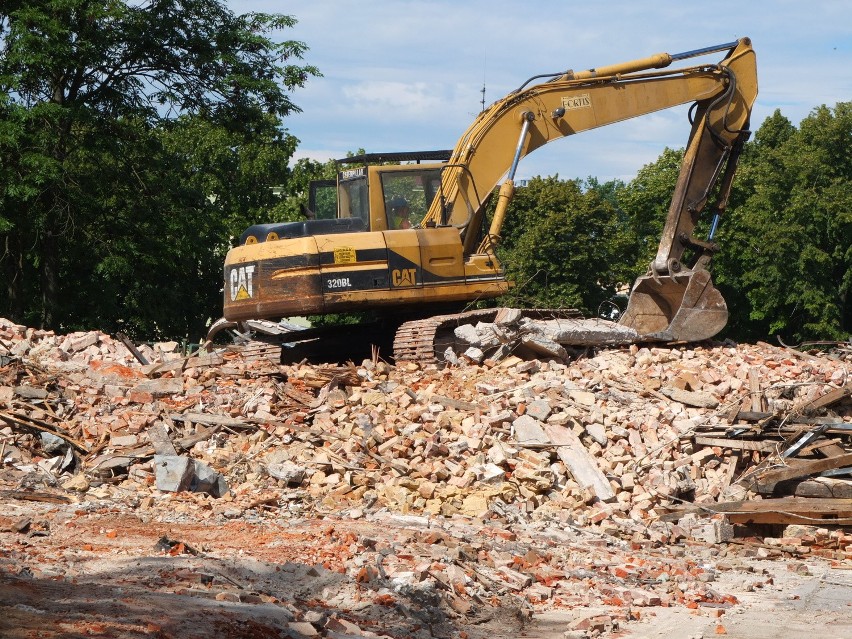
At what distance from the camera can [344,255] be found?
→ 44.3 ft

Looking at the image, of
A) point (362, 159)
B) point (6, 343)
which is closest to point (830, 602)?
point (362, 159)

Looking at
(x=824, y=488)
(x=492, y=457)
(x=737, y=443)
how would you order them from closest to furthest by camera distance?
(x=824, y=488) < (x=492, y=457) < (x=737, y=443)

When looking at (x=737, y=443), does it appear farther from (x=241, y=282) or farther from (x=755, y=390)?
(x=241, y=282)

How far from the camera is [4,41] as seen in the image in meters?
20.7

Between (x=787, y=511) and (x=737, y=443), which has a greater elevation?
(x=737, y=443)

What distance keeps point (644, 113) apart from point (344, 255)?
15.2 feet

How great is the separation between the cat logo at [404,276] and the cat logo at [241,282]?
1.70m

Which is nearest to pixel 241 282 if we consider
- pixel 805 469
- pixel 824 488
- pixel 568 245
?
pixel 805 469

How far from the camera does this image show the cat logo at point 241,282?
1360 centimetres

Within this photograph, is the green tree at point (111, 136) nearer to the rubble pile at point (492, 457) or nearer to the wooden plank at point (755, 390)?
the rubble pile at point (492, 457)

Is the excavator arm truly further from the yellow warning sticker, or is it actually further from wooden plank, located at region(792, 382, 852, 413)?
wooden plank, located at region(792, 382, 852, 413)

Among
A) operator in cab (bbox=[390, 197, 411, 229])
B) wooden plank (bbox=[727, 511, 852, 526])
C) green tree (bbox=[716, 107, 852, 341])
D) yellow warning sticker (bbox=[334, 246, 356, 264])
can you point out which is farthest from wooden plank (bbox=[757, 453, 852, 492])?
green tree (bbox=[716, 107, 852, 341])

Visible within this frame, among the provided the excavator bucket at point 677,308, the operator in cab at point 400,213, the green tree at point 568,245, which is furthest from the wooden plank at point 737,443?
the green tree at point 568,245

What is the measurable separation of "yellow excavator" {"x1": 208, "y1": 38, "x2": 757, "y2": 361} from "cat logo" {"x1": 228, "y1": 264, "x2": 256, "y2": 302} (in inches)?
0.6
